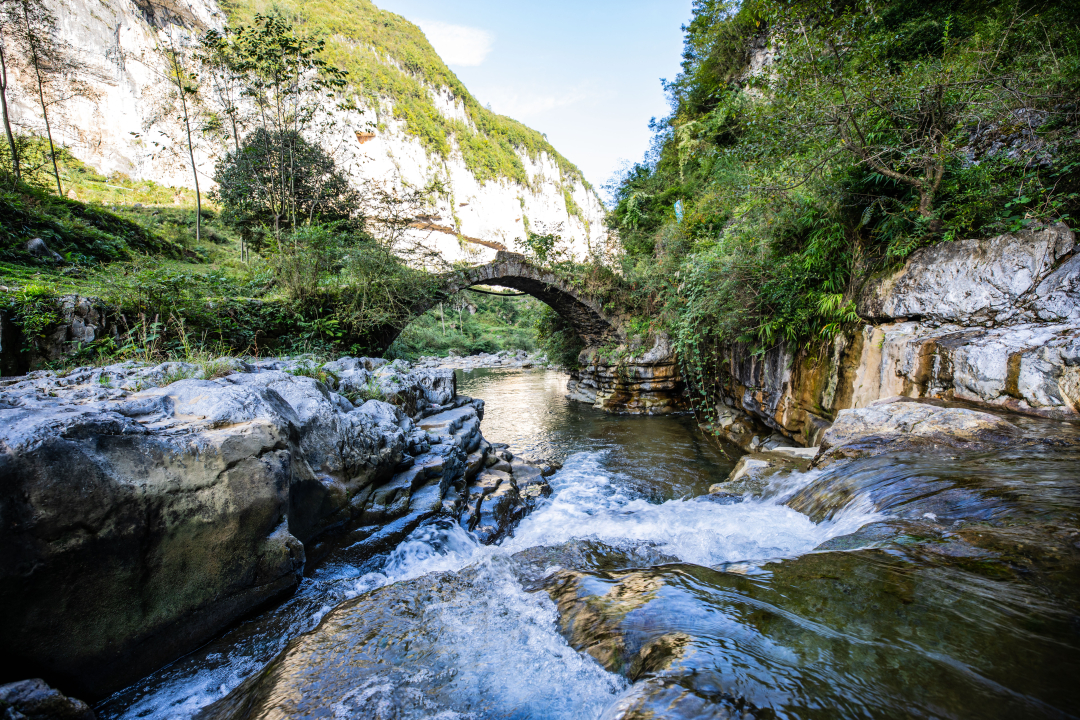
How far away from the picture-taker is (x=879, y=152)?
427 cm

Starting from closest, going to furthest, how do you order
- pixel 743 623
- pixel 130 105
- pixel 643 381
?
pixel 743 623
pixel 643 381
pixel 130 105

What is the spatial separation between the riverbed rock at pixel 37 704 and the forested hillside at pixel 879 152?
676 centimetres

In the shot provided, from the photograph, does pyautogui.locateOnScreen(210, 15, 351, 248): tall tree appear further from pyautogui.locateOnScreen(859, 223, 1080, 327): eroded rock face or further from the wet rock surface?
the wet rock surface

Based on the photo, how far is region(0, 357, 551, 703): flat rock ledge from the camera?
1.73m

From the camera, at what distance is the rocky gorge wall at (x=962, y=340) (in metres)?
3.14

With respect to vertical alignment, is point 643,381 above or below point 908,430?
below

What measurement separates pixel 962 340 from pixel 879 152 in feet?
7.31

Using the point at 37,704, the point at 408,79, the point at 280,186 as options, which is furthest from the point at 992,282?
the point at 408,79

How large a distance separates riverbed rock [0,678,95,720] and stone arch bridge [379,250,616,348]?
840 centimetres

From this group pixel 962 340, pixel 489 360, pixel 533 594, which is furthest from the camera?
pixel 489 360

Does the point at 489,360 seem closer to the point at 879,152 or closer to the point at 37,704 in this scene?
the point at 879,152

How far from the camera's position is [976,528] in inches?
81.0

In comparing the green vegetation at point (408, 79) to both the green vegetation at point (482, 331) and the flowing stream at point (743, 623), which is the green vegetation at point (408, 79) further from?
the flowing stream at point (743, 623)

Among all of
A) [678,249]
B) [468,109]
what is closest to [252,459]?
[678,249]
